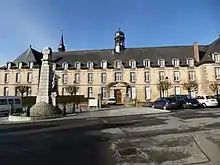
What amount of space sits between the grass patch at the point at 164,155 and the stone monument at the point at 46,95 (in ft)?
40.6

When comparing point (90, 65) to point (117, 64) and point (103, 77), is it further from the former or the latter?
point (117, 64)

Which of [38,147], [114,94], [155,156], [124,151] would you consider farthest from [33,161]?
[114,94]

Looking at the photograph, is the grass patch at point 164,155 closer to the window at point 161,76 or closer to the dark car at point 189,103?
the dark car at point 189,103

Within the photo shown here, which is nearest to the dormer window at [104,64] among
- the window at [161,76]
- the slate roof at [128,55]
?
the slate roof at [128,55]

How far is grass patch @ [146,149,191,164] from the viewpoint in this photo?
15.5ft

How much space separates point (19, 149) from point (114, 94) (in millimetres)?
37502

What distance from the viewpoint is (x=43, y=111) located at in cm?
1623

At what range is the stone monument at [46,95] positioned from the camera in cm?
1625

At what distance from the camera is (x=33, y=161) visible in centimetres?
475

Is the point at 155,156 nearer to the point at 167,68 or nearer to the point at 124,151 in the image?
the point at 124,151

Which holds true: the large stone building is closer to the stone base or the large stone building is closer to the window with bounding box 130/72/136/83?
the window with bounding box 130/72/136/83

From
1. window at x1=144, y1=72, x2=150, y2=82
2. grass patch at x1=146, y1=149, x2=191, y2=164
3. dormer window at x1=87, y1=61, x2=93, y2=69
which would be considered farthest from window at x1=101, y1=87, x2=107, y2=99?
grass patch at x1=146, y1=149, x2=191, y2=164

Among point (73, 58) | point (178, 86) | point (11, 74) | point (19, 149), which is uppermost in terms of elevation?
point (73, 58)

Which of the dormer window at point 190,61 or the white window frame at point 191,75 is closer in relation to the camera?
the white window frame at point 191,75
